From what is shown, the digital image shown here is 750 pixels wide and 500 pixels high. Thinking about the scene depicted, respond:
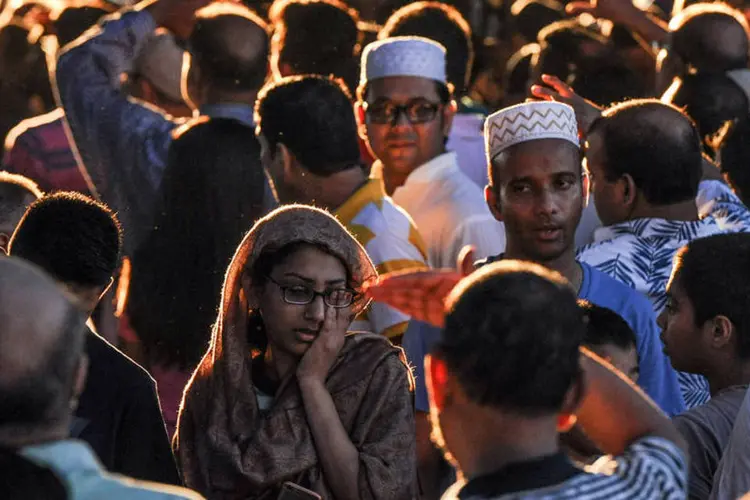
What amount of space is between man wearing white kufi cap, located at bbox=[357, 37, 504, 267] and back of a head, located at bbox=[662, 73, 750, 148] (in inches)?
58.6

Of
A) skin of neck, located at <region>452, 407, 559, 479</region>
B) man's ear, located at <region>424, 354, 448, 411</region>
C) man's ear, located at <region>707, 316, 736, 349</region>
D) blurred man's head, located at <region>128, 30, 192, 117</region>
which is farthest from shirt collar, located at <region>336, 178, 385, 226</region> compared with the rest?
skin of neck, located at <region>452, 407, 559, 479</region>

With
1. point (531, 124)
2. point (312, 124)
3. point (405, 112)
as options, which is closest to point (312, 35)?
point (405, 112)

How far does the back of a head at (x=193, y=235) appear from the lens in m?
5.84

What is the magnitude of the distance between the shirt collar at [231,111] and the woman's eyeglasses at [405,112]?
0.53 meters

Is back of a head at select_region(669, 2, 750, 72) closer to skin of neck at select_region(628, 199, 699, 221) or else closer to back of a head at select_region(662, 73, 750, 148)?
back of a head at select_region(662, 73, 750, 148)

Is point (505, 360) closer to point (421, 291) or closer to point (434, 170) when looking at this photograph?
point (421, 291)

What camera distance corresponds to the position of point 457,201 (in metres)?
6.93

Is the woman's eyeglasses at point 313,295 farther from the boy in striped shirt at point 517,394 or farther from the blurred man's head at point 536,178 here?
the boy in striped shirt at point 517,394

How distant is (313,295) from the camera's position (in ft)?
16.0

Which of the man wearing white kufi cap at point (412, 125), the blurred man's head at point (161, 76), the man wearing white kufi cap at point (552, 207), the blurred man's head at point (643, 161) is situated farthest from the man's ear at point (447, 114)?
the blurred man's head at point (161, 76)

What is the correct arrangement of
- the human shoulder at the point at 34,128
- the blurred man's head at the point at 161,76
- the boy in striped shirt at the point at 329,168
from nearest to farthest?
1. the boy in striped shirt at the point at 329,168
2. the human shoulder at the point at 34,128
3. the blurred man's head at the point at 161,76

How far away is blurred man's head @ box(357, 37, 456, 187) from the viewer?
729 cm

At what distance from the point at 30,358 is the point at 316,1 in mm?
5623

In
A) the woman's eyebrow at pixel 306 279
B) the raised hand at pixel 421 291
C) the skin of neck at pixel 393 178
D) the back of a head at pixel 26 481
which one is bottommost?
the back of a head at pixel 26 481
